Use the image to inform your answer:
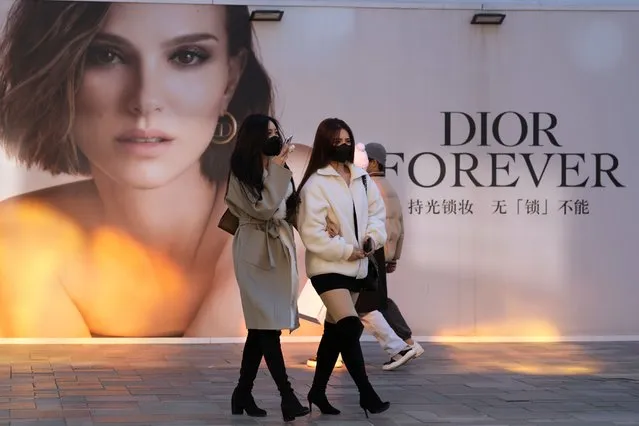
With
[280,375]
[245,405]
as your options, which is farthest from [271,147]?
[245,405]

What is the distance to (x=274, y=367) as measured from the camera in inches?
272

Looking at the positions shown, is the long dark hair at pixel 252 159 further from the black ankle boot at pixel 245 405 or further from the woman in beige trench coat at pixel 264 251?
the black ankle boot at pixel 245 405

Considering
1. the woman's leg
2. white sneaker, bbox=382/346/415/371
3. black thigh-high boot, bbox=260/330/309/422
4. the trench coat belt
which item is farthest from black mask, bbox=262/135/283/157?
white sneaker, bbox=382/346/415/371

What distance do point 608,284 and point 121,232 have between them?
4.25m

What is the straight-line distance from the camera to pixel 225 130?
426 inches

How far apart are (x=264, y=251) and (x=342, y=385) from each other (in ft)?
5.96

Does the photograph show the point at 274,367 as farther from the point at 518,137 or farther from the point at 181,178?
the point at 518,137

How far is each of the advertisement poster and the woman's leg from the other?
385cm

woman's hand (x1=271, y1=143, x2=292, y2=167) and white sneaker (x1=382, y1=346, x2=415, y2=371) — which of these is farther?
white sneaker (x1=382, y1=346, x2=415, y2=371)

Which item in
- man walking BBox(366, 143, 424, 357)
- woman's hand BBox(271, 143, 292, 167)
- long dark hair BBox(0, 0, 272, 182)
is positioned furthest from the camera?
long dark hair BBox(0, 0, 272, 182)

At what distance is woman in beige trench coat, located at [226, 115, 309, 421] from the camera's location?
272 inches

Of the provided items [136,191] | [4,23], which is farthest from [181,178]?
[4,23]

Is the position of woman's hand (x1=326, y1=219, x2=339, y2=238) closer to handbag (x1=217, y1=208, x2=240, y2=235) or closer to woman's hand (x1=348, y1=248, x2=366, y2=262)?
woman's hand (x1=348, y1=248, x2=366, y2=262)

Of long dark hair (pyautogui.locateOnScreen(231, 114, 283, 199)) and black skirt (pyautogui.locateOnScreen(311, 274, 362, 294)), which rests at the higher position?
long dark hair (pyautogui.locateOnScreen(231, 114, 283, 199))
